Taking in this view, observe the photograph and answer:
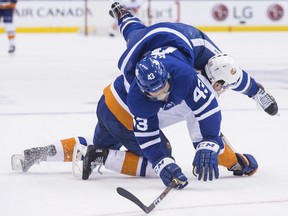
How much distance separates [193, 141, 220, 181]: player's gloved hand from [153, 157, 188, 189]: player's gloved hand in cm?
6

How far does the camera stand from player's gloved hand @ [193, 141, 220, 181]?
3186 mm

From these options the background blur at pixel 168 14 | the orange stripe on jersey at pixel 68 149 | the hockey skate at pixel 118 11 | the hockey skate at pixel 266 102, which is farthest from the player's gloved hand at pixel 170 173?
the background blur at pixel 168 14

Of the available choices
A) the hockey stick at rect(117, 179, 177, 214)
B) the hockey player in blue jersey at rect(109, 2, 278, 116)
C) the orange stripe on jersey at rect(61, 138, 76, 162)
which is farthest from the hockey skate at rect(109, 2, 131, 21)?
the hockey stick at rect(117, 179, 177, 214)

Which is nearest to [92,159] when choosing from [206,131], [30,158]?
[30,158]

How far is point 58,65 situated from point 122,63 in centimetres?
601

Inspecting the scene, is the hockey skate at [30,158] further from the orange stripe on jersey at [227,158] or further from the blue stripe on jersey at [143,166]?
the orange stripe on jersey at [227,158]

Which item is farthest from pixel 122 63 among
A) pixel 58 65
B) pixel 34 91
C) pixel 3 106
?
pixel 58 65

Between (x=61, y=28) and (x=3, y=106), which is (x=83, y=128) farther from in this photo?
(x=61, y=28)

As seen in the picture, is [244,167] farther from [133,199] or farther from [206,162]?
[133,199]

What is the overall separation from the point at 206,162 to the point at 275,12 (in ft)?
38.1

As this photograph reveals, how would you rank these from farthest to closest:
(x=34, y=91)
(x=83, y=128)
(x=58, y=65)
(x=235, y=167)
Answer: (x=58, y=65), (x=34, y=91), (x=83, y=128), (x=235, y=167)

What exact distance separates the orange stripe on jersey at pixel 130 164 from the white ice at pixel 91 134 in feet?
0.13

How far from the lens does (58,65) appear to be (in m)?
9.37

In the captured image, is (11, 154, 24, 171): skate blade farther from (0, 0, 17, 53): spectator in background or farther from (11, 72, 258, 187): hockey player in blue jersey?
(0, 0, 17, 53): spectator in background
